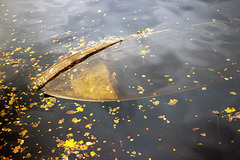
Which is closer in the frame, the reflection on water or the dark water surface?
the dark water surface

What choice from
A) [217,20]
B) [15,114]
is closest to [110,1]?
[217,20]

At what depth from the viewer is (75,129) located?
13.6 ft

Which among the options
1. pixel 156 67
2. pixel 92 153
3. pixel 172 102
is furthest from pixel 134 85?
pixel 92 153

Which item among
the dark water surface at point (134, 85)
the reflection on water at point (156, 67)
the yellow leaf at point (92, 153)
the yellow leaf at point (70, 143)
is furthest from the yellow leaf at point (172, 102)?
the yellow leaf at point (70, 143)

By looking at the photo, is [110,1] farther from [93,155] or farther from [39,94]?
[93,155]

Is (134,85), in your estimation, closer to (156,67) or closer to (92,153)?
(156,67)

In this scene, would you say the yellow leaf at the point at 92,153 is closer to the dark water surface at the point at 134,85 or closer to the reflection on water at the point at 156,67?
the dark water surface at the point at 134,85

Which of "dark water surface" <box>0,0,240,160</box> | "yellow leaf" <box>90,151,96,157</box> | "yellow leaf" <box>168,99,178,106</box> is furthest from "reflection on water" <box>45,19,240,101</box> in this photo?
"yellow leaf" <box>90,151,96,157</box>

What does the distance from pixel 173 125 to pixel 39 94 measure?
3.40 m

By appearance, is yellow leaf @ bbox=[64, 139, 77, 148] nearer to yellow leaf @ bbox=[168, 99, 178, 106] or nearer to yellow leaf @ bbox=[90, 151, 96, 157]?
yellow leaf @ bbox=[90, 151, 96, 157]

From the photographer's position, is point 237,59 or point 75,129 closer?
point 75,129

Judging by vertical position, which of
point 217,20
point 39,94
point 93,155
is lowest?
point 93,155

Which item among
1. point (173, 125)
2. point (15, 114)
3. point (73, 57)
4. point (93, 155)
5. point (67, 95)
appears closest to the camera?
point (93, 155)

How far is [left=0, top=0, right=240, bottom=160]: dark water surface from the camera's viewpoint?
3811mm
